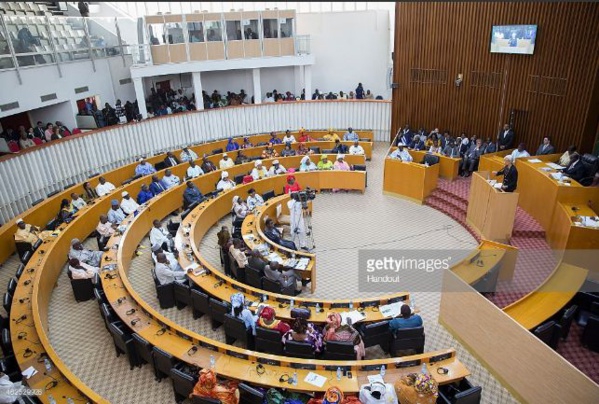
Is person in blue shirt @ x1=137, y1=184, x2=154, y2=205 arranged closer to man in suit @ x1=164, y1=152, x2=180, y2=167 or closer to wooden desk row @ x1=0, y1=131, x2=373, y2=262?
wooden desk row @ x1=0, y1=131, x2=373, y2=262

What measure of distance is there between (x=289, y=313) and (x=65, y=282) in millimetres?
5709

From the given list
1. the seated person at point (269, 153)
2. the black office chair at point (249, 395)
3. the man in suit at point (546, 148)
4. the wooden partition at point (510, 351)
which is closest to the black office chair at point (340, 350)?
the black office chair at point (249, 395)

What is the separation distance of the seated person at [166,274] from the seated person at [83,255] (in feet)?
5.94

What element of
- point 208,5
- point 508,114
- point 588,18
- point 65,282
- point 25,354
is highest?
point 208,5

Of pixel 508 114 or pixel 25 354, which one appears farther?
pixel 508 114

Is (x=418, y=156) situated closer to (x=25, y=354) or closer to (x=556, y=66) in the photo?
(x=556, y=66)

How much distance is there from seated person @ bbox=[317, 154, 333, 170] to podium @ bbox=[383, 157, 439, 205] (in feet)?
6.17

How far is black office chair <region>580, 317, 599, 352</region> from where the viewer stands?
6.96m

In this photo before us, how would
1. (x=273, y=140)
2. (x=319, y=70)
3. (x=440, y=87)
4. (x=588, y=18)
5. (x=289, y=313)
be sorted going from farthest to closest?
(x=319, y=70) → (x=273, y=140) → (x=440, y=87) → (x=588, y=18) → (x=289, y=313)

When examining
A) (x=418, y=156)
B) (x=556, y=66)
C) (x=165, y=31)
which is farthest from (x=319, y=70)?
(x=556, y=66)

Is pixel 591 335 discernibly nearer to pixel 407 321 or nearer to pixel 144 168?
pixel 407 321

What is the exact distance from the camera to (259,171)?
46.1ft

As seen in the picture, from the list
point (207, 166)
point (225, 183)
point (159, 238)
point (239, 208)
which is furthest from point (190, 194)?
point (159, 238)

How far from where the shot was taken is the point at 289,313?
7.66 meters
